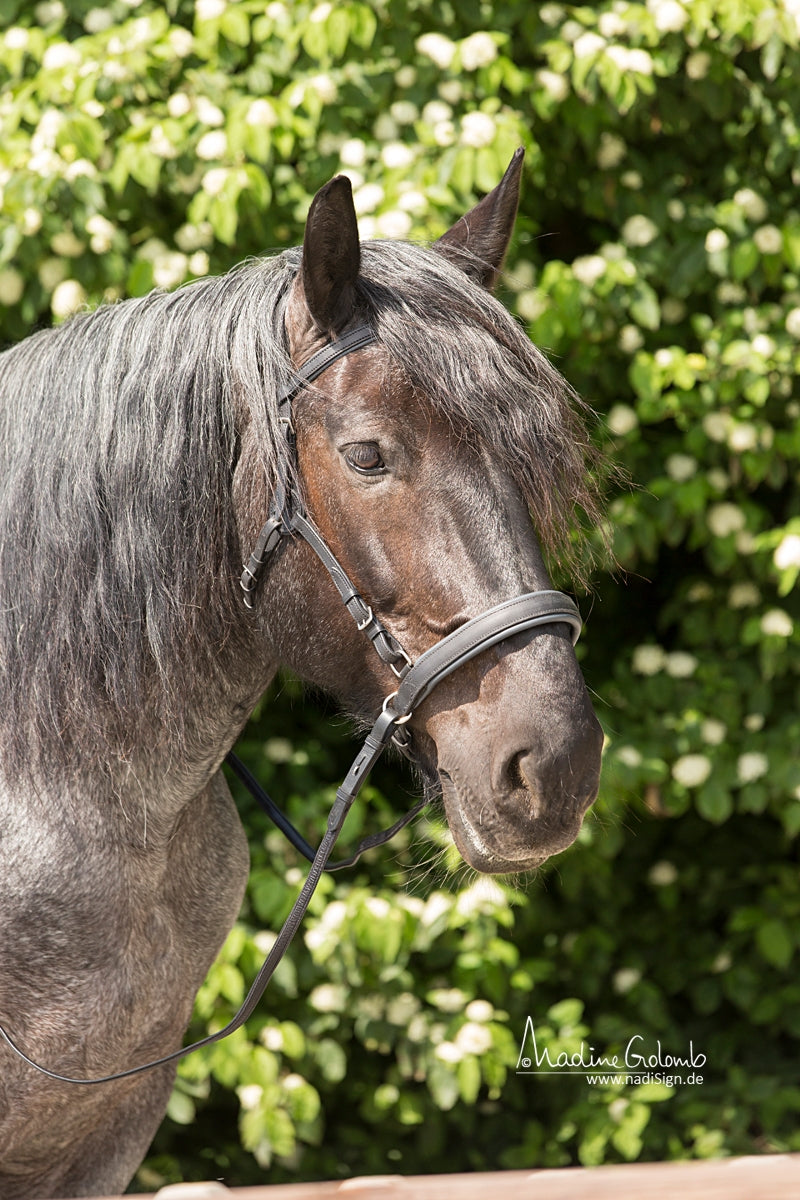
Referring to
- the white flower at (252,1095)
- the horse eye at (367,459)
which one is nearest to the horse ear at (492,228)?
the horse eye at (367,459)

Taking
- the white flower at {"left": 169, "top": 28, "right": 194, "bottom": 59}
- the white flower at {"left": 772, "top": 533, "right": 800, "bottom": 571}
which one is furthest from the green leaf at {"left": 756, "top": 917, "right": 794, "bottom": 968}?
the white flower at {"left": 169, "top": 28, "right": 194, "bottom": 59}

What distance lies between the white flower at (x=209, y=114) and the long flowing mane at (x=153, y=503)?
1.25m

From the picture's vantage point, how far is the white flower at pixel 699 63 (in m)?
2.59

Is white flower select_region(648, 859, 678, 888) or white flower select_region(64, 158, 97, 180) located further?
white flower select_region(648, 859, 678, 888)

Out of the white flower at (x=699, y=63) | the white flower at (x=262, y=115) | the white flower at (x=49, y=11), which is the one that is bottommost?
the white flower at (x=699, y=63)

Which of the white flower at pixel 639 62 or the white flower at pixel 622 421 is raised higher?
the white flower at pixel 639 62

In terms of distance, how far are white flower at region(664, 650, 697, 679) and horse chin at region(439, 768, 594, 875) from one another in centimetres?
162

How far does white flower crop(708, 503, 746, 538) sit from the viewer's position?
106 inches

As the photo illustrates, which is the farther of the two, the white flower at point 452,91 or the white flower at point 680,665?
the white flower at point 680,665

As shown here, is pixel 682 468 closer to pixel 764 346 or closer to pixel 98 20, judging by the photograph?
pixel 764 346

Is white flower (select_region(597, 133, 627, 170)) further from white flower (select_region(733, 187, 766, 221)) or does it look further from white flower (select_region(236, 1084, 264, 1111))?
white flower (select_region(236, 1084, 264, 1111))

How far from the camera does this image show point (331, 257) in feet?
4.25

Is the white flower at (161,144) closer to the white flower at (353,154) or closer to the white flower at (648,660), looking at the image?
the white flower at (353,154)

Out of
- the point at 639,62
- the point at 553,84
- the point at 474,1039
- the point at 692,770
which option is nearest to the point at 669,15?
the point at 639,62
